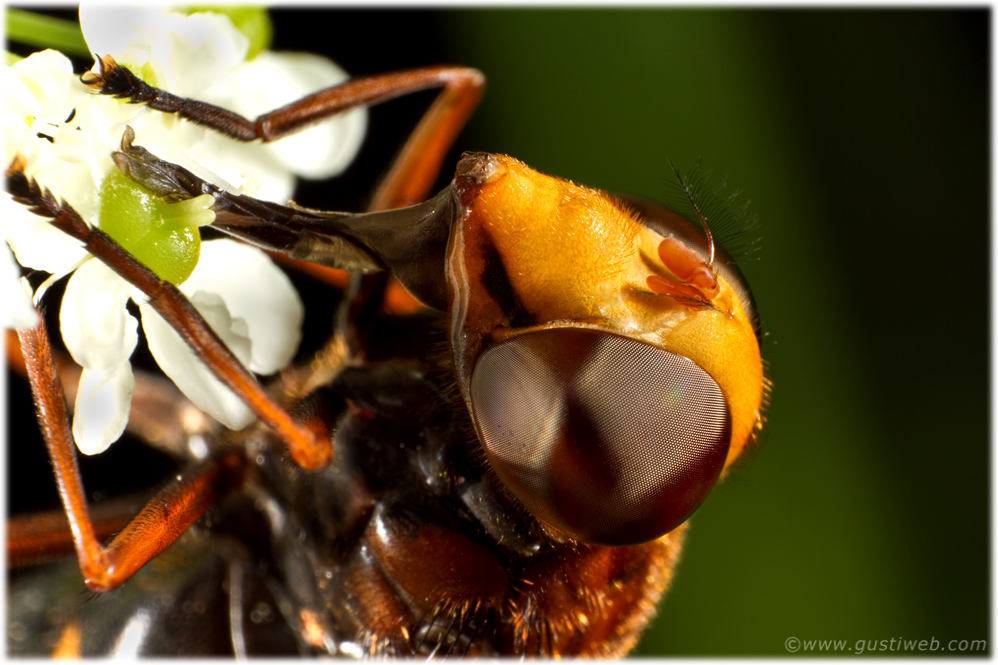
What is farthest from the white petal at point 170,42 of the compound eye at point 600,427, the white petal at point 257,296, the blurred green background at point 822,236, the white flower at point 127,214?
the blurred green background at point 822,236

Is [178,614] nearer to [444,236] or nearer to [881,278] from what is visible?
[444,236]

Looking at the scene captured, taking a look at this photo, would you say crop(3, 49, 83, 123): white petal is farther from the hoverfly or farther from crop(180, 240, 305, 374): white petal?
crop(180, 240, 305, 374): white petal

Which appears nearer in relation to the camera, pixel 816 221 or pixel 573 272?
pixel 573 272

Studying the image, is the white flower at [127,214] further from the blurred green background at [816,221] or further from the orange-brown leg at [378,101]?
the blurred green background at [816,221]

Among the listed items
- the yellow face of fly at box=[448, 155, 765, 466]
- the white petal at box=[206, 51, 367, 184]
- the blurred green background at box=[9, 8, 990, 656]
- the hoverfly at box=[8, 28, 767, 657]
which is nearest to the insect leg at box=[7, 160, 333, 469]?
the hoverfly at box=[8, 28, 767, 657]

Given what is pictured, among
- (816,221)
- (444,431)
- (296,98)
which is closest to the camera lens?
(444,431)

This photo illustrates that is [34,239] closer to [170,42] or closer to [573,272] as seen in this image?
[170,42]

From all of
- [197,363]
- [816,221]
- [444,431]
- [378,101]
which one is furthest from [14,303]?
[816,221]
